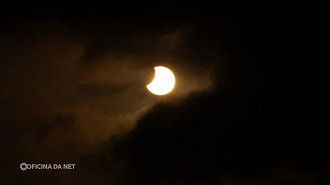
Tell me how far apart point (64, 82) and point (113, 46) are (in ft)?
4.96

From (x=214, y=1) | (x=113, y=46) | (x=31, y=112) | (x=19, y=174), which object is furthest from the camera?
(x=19, y=174)

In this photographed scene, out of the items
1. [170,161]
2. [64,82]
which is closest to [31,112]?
[64,82]

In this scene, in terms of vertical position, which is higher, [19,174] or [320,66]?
[320,66]

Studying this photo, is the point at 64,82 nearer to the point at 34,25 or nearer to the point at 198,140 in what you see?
the point at 34,25

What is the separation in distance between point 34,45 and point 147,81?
A: 9.43ft

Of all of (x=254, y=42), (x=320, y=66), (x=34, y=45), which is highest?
(x=34, y=45)

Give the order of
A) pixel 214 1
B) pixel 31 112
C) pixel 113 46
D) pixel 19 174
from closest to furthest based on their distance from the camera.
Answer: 1. pixel 214 1
2. pixel 113 46
3. pixel 31 112
4. pixel 19 174

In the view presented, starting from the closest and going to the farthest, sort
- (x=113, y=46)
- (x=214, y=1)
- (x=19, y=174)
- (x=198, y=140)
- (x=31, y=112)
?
(x=214, y=1)
(x=113, y=46)
(x=31, y=112)
(x=19, y=174)
(x=198, y=140)

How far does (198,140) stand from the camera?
10.6m

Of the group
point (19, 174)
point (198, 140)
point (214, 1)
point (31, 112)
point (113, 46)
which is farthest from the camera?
point (198, 140)

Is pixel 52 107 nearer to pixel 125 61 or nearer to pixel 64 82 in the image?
pixel 64 82

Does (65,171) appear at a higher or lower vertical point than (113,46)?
lower

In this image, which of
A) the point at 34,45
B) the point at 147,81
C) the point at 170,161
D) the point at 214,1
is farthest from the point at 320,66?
the point at 34,45

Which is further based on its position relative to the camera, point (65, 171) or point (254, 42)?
point (65, 171)
